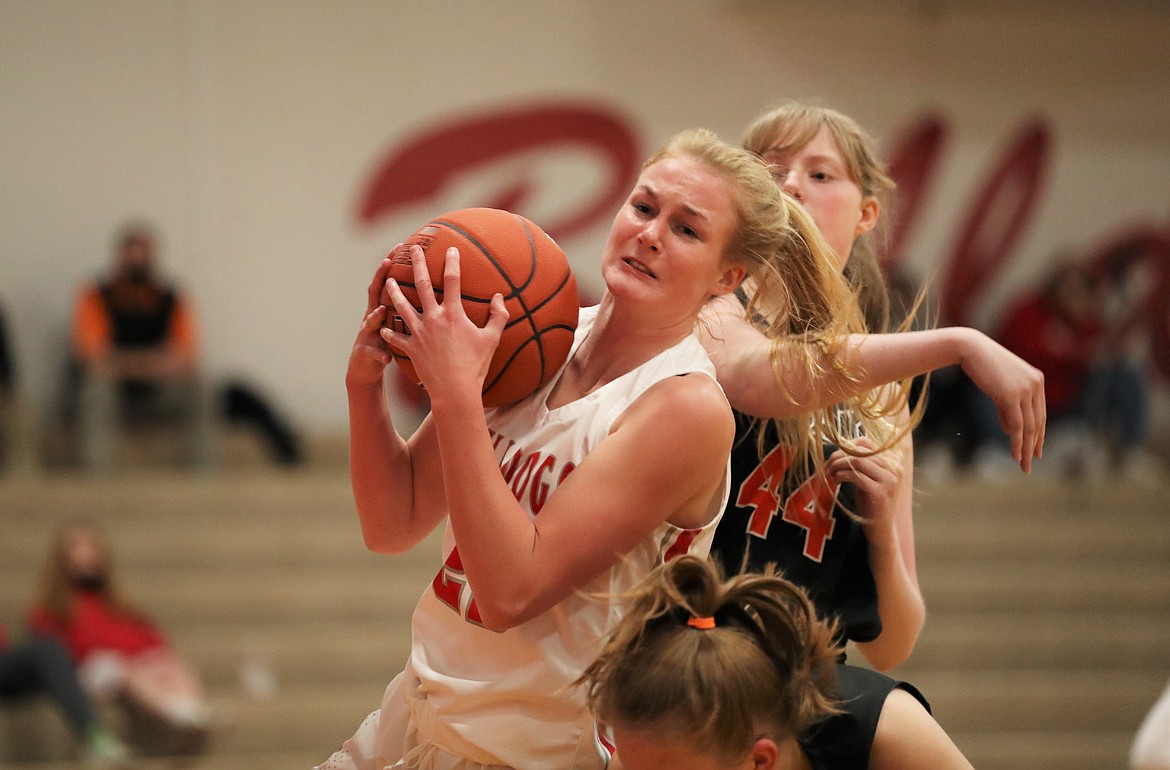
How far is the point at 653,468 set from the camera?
1692 mm

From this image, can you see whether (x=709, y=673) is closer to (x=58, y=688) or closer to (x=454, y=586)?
(x=454, y=586)

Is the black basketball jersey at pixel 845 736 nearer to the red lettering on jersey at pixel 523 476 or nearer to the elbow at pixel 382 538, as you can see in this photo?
the red lettering on jersey at pixel 523 476

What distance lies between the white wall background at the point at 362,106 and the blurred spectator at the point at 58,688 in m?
3.81

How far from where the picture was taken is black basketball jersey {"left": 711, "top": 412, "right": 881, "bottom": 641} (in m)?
2.06

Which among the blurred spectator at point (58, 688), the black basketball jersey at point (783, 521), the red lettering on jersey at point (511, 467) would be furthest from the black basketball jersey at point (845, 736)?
the blurred spectator at point (58, 688)

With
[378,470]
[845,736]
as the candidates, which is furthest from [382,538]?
[845,736]

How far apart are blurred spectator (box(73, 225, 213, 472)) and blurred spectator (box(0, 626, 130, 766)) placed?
2.72 m

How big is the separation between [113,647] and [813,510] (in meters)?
4.81

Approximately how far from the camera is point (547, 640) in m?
1.78

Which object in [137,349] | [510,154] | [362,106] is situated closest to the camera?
[137,349]

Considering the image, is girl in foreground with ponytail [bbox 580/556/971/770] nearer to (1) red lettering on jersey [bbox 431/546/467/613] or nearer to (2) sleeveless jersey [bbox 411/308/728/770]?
(2) sleeveless jersey [bbox 411/308/728/770]

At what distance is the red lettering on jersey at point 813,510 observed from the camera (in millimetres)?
2082

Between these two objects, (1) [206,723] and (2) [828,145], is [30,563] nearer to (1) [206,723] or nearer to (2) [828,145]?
(1) [206,723]

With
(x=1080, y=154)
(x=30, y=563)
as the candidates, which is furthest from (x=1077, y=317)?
(x=30, y=563)
